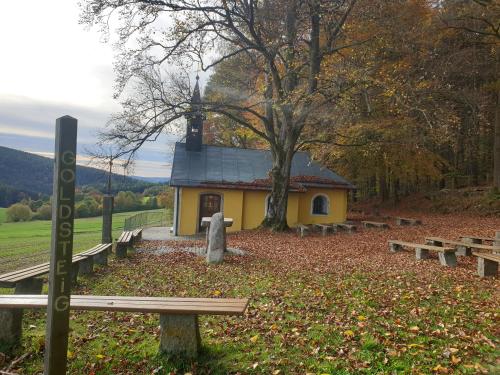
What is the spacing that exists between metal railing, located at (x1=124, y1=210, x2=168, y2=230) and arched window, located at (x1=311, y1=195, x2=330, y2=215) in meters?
11.0

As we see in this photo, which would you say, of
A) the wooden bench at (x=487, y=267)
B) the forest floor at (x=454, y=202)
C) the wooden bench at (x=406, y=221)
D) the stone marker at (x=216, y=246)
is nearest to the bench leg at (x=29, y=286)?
the stone marker at (x=216, y=246)

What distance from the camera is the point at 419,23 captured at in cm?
1786

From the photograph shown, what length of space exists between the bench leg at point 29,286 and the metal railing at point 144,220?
16.2 meters

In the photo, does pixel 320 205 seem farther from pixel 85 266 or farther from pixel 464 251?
pixel 85 266

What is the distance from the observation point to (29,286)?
6293 millimetres

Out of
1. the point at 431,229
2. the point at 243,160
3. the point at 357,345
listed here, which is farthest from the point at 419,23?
the point at 357,345

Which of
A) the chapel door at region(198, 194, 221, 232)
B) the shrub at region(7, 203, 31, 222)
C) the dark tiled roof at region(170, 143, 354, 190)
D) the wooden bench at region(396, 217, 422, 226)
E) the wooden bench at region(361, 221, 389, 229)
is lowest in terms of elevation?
the shrub at region(7, 203, 31, 222)

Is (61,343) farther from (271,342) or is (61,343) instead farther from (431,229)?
(431,229)

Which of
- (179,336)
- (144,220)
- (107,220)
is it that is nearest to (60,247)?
(179,336)

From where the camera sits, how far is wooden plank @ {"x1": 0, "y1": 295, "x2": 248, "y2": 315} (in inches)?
158

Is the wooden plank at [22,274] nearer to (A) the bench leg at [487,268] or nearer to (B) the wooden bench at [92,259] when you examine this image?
(B) the wooden bench at [92,259]

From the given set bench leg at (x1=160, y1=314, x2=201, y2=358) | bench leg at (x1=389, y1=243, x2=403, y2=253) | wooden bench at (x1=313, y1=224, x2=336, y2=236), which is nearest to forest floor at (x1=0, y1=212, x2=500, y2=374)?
bench leg at (x1=160, y1=314, x2=201, y2=358)

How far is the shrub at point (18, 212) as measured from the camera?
4222cm

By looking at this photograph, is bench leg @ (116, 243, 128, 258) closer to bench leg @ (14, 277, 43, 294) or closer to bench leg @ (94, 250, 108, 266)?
bench leg @ (94, 250, 108, 266)
